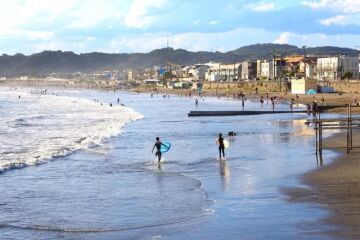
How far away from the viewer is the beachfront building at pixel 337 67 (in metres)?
128

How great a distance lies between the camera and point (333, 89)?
90938 millimetres

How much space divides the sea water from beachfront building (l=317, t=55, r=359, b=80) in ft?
311

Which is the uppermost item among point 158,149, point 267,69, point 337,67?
point 267,69

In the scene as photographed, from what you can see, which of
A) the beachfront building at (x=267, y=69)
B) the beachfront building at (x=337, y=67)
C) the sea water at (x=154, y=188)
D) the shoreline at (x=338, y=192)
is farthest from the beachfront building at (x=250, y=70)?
the shoreline at (x=338, y=192)

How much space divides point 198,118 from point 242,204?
1517 inches

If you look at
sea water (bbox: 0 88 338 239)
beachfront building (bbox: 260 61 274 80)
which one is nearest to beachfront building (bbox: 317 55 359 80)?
beachfront building (bbox: 260 61 274 80)

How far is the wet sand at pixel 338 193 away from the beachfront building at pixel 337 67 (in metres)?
107

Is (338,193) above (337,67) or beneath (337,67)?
beneath

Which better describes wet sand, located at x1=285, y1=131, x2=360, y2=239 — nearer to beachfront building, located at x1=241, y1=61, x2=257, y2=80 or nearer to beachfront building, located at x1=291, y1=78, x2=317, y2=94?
beachfront building, located at x1=291, y1=78, x2=317, y2=94

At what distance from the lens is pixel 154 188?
19.1 meters

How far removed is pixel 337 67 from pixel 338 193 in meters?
116

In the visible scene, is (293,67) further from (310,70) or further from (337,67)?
(337,67)

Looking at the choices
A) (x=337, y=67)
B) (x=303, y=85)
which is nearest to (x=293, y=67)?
(x=337, y=67)

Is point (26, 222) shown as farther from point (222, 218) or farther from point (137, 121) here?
point (137, 121)
